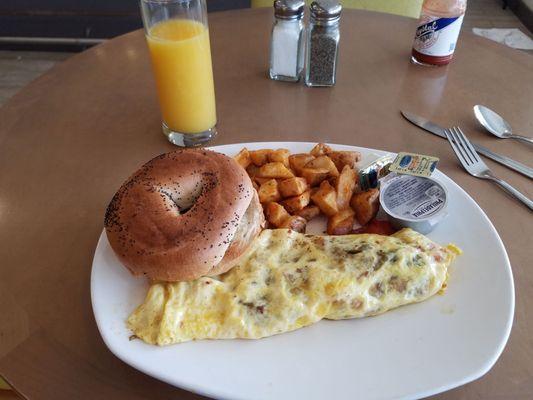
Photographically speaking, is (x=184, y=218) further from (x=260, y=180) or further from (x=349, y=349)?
(x=349, y=349)

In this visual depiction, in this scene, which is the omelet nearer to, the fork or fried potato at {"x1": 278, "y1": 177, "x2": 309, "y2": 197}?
fried potato at {"x1": 278, "y1": 177, "x2": 309, "y2": 197}

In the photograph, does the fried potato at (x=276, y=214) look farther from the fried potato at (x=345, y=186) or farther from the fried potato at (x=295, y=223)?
the fried potato at (x=345, y=186)

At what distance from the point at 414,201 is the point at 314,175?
11.2 inches

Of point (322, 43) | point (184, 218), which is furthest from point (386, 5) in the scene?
point (184, 218)

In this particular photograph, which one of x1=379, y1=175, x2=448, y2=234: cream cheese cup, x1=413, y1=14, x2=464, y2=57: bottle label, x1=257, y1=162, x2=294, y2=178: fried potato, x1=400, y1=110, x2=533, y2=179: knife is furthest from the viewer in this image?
x1=413, y1=14, x2=464, y2=57: bottle label

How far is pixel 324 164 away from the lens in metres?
1.33

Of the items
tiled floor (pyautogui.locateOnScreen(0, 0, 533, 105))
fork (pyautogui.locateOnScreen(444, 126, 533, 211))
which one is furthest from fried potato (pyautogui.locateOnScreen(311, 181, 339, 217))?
tiled floor (pyautogui.locateOnScreen(0, 0, 533, 105))

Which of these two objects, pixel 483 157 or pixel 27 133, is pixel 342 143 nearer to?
pixel 483 157

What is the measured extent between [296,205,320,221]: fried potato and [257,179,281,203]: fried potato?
8 centimetres

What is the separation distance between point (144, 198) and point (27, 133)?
0.81 meters

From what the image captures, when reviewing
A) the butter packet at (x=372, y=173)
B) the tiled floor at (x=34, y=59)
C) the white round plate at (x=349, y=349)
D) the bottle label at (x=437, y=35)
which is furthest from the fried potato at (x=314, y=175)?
the tiled floor at (x=34, y=59)

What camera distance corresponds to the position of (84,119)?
169 centimetres

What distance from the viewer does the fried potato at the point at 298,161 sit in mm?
1351

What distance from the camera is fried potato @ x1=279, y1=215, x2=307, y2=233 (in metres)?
1.21
